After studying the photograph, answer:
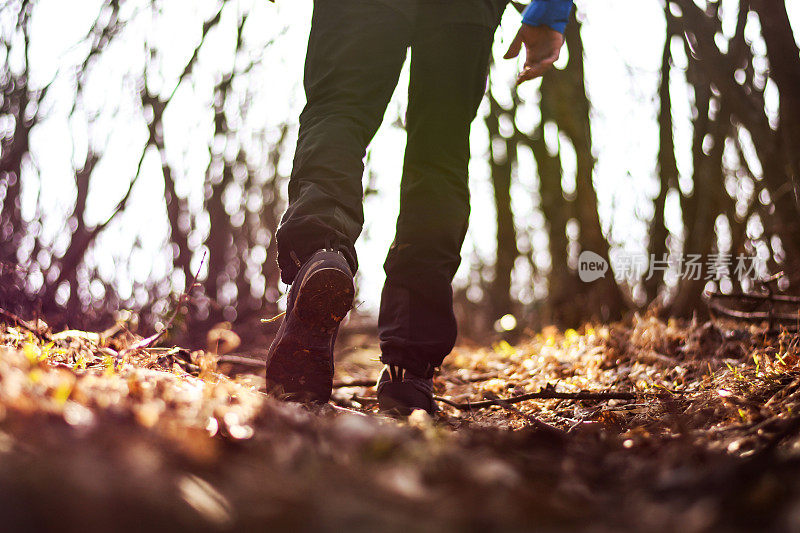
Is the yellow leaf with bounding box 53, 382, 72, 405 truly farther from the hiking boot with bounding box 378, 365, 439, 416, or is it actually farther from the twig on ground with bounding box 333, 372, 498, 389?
the twig on ground with bounding box 333, 372, 498, 389

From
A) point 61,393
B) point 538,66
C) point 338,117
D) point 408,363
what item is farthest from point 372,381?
point 61,393

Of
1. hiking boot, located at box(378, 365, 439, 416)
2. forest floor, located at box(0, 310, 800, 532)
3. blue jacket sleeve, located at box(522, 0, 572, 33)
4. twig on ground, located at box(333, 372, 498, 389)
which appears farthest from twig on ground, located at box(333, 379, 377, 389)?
blue jacket sleeve, located at box(522, 0, 572, 33)

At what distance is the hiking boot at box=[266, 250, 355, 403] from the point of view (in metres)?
1.39

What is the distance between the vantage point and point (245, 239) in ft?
22.4

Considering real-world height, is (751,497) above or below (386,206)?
below

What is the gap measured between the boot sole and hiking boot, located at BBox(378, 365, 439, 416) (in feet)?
0.73

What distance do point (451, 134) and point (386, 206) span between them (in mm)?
6595

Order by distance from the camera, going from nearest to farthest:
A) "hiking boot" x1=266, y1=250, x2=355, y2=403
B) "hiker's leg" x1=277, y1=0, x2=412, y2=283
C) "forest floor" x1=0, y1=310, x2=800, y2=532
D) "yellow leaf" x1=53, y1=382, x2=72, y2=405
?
"forest floor" x1=0, y1=310, x2=800, y2=532, "yellow leaf" x1=53, y1=382, x2=72, y2=405, "hiking boot" x1=266, y1=250, x2=355, y2=403, "hiker's leg" x1=277, y1=0, x2=412, y2=283

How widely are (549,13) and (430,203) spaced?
31.6 inches

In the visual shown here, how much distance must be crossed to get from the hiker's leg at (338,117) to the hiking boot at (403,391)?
387mm

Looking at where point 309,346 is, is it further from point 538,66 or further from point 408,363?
point 538,66

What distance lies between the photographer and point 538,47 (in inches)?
80.5

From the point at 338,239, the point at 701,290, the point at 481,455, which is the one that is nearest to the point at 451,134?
the point at 338,239

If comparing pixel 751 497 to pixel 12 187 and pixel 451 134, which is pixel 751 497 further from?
pixel 12 187
